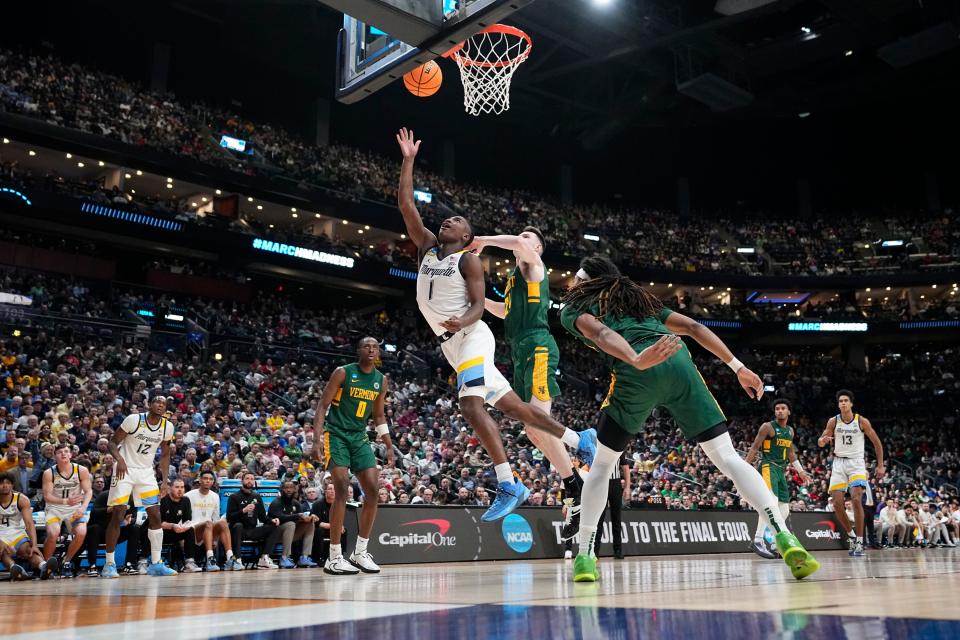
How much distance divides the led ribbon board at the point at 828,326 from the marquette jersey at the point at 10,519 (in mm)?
36998

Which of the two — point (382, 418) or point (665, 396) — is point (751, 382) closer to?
point (665, 396)

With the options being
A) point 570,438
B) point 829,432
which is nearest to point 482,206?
point 829,432

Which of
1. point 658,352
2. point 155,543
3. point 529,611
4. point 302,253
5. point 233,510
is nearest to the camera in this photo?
point 529,611

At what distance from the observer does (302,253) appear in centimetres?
2975

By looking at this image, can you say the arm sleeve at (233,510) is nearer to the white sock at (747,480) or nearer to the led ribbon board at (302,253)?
the white sock at (747,480)

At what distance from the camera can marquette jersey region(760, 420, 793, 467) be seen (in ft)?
34.5

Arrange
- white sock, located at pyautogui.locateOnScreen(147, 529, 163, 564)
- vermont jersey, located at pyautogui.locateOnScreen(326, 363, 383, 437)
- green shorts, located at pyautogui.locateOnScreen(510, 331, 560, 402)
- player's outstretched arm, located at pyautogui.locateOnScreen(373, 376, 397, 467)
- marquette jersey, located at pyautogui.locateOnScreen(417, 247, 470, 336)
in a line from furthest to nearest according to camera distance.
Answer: white sock, located at pyautogui.locateOnScreen(147, 529, 163, 564), player's outstretched arm, located at pyautogui.locateOnScreen(373, 376, 397, 467), vermont jersey, located at pyautogui.locateOnScreen(326, 363, 383, 437), green shorts, located at pyautogui.locateOnScreen(510, 331, 560, 402), marquette jersey, located at pyautogui.locateOnScreen(417, 247, 470, 336)

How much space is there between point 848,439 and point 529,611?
30.8 feet

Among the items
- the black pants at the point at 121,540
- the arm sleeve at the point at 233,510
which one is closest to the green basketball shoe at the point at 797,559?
the arm sleeve at the point at 233,510

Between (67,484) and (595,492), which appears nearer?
(595,492)

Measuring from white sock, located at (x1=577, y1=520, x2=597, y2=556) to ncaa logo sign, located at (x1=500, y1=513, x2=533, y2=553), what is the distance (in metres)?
5.80

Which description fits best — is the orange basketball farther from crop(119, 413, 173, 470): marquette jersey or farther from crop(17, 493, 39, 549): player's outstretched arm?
crop(17, 493, 39, 549): player's outstretched arm

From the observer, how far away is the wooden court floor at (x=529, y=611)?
2.42 metres

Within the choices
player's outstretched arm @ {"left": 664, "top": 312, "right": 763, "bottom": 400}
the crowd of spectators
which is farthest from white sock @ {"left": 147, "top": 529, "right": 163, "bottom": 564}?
the crowd of spectators
